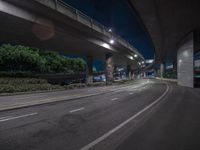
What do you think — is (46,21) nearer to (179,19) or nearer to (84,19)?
(84,19)

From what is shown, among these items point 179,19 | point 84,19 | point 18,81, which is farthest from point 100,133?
point 18,81

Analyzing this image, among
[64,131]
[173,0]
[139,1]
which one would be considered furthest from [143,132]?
[173,0]

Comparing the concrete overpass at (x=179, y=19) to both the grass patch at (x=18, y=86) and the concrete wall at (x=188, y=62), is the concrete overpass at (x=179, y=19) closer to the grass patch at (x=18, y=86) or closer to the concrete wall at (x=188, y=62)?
the concrete wall at (x=188, y=62)

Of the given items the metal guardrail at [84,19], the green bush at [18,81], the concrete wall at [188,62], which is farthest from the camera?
the concrete wall at [188,62]

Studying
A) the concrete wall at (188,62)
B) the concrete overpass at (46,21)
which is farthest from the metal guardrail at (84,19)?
the concrete wall at (188,62)

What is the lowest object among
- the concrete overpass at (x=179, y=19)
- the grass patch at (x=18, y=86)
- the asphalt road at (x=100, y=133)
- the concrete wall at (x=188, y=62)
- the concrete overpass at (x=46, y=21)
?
the asphalt road at (x=100, y=133)

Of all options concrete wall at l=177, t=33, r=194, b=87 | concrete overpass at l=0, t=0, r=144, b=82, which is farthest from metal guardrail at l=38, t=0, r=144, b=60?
concrete wall at l=177, t=33, r=194, b=87

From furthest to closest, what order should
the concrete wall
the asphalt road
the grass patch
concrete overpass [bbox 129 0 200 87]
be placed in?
the concrete wall → the grass patch → concrete overpass [bbox 129 0 200 87] → the asphalt road

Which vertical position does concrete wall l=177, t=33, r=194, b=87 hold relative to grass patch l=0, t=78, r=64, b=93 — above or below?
above

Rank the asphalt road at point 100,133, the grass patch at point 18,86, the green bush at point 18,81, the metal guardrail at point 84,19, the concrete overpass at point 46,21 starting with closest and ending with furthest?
the asphalt road at point 100,133
the concrete overpass at point 46,21
the metal guardrail at point 84,19
the grass patch at point 18,86
the green bush at point 18,81

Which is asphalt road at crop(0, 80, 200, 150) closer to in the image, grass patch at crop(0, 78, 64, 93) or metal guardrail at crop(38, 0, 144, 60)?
metal guardrail at crop(38, 0, 144, 60)

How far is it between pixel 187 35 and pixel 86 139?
108 ft

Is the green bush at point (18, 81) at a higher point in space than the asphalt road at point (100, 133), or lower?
higher

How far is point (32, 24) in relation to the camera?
18.0 metres
